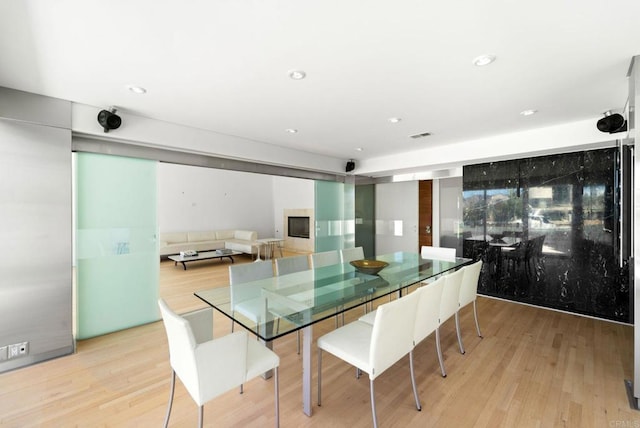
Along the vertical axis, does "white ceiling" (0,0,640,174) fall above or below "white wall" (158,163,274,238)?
above

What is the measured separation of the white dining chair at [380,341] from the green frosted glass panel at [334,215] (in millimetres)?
3292

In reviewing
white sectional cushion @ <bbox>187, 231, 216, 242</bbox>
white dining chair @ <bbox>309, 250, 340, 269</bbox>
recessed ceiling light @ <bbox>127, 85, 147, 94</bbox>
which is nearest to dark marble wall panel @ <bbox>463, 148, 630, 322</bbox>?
white dining chair @ <bbox>309, 250, 340, 269</bbox>

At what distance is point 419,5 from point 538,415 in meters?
2.56

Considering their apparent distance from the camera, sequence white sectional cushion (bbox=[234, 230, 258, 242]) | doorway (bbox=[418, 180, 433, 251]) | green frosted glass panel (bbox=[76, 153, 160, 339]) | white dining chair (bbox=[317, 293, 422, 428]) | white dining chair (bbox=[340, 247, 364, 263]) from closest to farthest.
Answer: white dining chair (bbox=[317, 293, 422, 428])
green frosted glass panel (bbox=[76, 153, 160, 339])
white dining chair (bbox=[340, 247, 364, 263])
doorway (bbox=[418, 180, 433, 251])
white sectional cushion (bbox=[234, 230, 258, 242])

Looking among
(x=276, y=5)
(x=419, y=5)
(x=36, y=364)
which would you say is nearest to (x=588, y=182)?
(x=419, y=5)

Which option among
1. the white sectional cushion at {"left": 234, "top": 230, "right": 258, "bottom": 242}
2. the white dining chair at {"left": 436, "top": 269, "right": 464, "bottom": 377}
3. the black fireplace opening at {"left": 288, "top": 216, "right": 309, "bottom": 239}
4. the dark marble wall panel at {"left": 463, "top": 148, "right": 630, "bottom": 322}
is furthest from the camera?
the black fireplace opening at {"left": 288, "top": 216, "right": 309, "bottom": 239}

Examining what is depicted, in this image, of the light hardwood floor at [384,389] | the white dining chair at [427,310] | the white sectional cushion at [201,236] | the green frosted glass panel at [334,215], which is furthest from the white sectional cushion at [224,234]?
the white dining chair at [427,310]

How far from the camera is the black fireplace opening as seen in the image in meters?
9.07

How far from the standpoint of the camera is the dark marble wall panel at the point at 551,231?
129 inches

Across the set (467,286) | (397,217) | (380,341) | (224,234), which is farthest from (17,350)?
(224,234)

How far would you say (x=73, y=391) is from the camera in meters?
2.05

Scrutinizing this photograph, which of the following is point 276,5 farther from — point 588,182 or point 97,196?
point 588,182

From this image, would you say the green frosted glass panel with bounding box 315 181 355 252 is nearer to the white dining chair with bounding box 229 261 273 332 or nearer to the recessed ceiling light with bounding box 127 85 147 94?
the white dining chair with bounding box 229 261 273 332

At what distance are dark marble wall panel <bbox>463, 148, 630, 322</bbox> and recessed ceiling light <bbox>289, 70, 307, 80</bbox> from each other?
3.36 meters
